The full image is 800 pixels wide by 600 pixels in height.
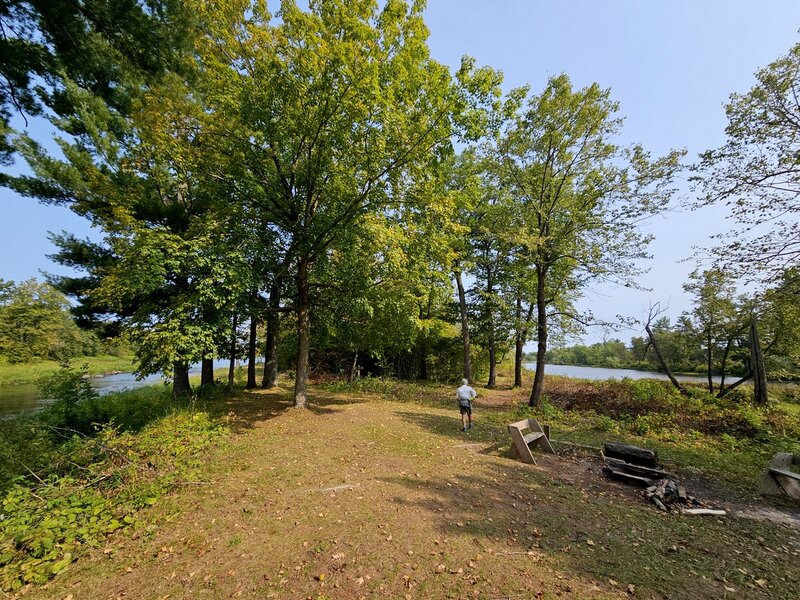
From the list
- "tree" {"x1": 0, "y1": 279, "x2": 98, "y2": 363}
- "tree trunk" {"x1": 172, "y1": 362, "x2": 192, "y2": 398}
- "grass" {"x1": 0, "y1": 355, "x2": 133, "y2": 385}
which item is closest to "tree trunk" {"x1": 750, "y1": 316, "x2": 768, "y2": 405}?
"tree trunk" {"x1": 172, "y1": 362, "x2": 192, "y2": 398}

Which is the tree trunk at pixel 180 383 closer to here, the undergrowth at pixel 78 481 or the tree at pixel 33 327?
the undergrowth at pixel 78 481

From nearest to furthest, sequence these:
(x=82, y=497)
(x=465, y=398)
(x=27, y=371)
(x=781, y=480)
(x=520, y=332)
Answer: (x=82, y=497), (x=781, y=480), (x=465, y=398), (x=520, y=332), (x=27, y=371)

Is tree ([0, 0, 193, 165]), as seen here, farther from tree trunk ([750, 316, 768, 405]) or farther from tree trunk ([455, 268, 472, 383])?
tree trunk ([750, 316, 768, 405])

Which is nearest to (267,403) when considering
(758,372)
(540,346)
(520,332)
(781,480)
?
(540,346)

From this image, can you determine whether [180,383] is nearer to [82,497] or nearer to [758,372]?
[82,497]

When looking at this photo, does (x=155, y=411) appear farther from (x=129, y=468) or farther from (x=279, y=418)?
(x=129, y=468)

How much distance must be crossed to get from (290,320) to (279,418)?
6614 millimetres

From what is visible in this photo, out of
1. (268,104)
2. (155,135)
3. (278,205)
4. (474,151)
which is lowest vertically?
(278,205)

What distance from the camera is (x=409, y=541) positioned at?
408 cm

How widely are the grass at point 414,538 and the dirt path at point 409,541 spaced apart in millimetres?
19

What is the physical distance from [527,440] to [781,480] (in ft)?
→ 14.5

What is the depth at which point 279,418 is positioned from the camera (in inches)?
392

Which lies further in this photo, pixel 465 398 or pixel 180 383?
pixel 180 383

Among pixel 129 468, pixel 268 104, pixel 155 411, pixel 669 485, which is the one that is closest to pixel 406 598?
pixel 129 468
